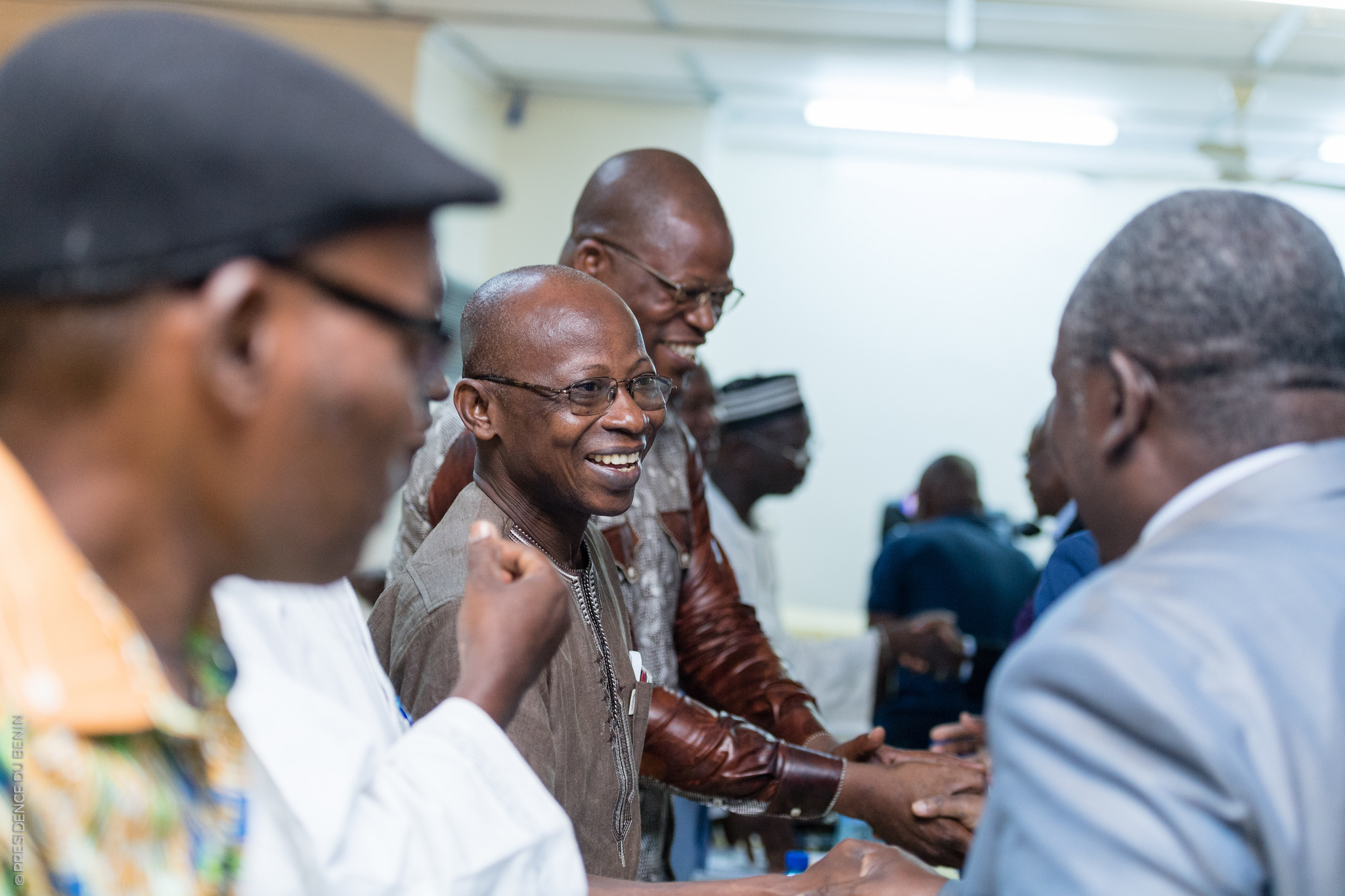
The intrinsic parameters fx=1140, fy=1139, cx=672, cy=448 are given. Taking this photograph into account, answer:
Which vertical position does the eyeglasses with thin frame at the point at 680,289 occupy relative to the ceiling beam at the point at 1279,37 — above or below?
below

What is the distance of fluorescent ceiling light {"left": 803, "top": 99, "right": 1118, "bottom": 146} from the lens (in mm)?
7629

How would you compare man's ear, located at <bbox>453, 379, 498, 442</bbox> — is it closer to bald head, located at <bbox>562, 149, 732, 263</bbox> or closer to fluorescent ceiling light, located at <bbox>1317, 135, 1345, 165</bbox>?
bald head, located at <bbox>562, 149, 732, 263</bbox>

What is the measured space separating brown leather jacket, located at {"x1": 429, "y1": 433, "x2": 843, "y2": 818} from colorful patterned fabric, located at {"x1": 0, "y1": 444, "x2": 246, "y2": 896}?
A: 4.34ft

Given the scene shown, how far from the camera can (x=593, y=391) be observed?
1939mm

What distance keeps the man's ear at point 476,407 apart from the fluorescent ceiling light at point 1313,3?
505 centimetres

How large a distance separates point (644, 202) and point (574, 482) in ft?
3.31

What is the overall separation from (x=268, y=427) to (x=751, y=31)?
607 cm

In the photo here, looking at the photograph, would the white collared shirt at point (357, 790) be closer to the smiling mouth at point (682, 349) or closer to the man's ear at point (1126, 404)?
the man's ear at point (1126, 404)

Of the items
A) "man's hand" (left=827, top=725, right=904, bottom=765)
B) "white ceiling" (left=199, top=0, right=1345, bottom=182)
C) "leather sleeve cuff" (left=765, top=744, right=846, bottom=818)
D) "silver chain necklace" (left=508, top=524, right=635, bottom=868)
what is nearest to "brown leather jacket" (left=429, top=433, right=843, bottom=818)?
"leather sleeve cuff" (left=765, top=744, right=846, bottom=818)

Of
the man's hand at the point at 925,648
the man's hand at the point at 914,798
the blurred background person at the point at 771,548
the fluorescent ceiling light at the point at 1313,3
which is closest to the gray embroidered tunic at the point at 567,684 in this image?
the man's hand at the point at 914,798

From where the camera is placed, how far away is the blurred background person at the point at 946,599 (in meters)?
4.42

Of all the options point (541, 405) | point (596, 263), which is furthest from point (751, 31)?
point (541, 405)

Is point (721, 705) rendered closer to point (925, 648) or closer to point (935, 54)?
point (925, 648)

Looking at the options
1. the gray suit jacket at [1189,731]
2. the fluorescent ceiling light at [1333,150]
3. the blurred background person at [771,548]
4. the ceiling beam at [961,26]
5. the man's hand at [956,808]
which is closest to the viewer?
the gray suit jacket at [1189,731]
